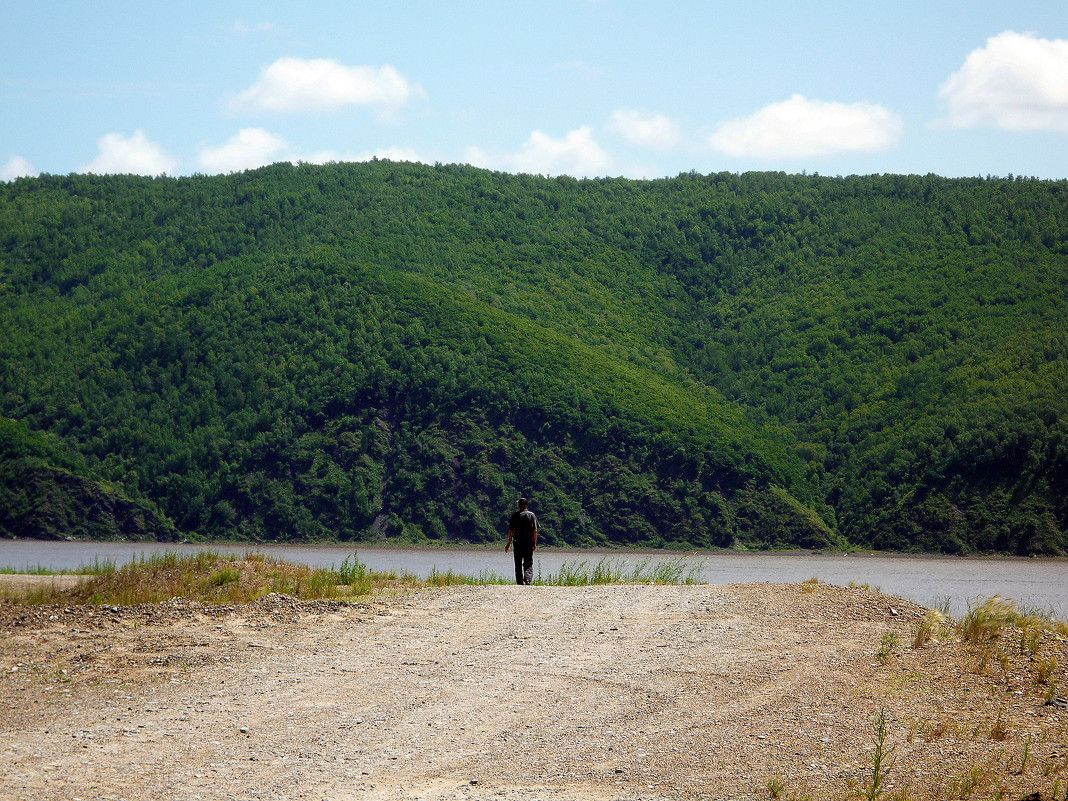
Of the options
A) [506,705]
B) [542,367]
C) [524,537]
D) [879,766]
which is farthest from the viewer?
[542,367]

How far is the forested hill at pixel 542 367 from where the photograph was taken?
172ft

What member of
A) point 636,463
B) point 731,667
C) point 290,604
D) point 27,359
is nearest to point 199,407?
point 27,359

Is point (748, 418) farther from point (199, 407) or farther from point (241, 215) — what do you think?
point (241, 215)

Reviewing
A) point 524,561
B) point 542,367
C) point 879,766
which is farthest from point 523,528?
point 542,367

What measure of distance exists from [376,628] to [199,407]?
160ft

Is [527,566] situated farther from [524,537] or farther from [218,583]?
[218,583]

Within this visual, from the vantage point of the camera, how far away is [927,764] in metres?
7.46

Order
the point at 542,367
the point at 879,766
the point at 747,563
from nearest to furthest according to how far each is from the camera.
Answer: the point at 879,766
the point at 747,563
the point at 542,367

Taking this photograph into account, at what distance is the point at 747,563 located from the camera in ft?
146

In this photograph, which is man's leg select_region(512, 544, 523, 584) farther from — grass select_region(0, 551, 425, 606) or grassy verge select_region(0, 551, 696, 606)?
grass select_region(0, 551, 425, 606)

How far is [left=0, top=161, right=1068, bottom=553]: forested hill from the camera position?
52.3 m

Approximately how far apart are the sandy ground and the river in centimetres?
1897

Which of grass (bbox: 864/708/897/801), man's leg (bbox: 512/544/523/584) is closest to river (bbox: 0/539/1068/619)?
man's leg (bbox: 512/544/523/584)

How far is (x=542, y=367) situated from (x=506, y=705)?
52.0 m
